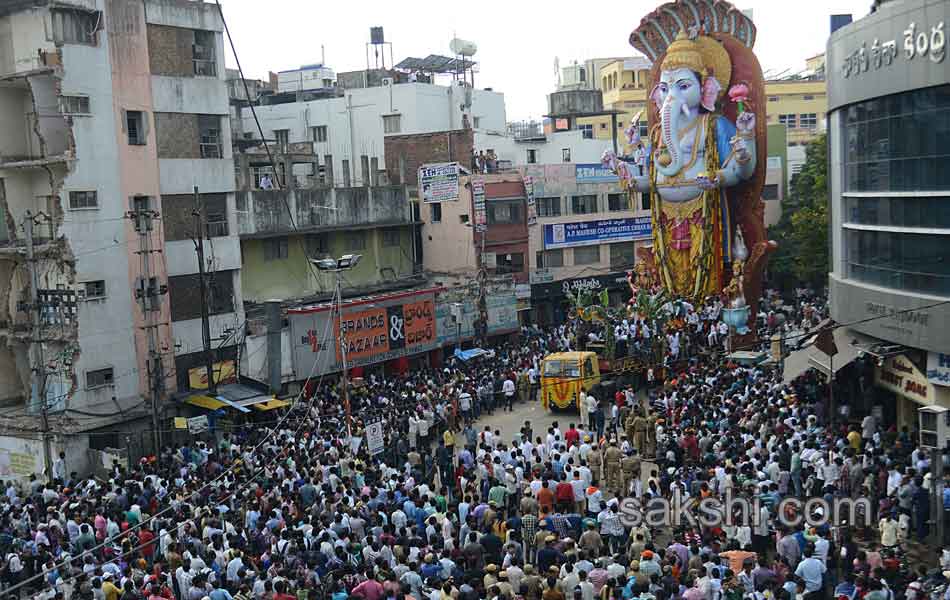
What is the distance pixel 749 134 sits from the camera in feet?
103

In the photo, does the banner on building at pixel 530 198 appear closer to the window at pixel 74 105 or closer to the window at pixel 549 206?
the window at pixel 549 206

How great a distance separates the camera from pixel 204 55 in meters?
29.5

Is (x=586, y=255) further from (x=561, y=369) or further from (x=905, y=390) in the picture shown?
(x=905, y=390)

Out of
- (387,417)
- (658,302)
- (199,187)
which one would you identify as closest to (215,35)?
(199,187)

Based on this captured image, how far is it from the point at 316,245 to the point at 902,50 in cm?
2189

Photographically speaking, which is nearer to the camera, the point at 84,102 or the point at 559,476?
the point at 559,476

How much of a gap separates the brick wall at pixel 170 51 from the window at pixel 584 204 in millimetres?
19970

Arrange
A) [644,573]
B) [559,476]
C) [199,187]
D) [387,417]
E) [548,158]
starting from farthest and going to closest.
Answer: [548,158], [199,187], [387,417], [559,476], [644,573]

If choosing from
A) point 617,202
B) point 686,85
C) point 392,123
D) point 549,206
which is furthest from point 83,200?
point 617,202

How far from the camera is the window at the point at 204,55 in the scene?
96.0ft

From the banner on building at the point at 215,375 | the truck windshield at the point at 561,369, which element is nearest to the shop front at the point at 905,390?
the truck windshield at the point at 561,369

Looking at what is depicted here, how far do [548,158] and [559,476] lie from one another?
→ 3758 centimetres

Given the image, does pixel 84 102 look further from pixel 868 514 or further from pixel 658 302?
pixel 868 514

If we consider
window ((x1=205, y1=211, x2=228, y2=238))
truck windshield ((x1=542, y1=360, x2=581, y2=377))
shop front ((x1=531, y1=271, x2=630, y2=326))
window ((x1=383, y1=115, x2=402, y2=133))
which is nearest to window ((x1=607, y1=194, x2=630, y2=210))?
shop front ((x1=531, y1=271, x2=630, y2=326))
